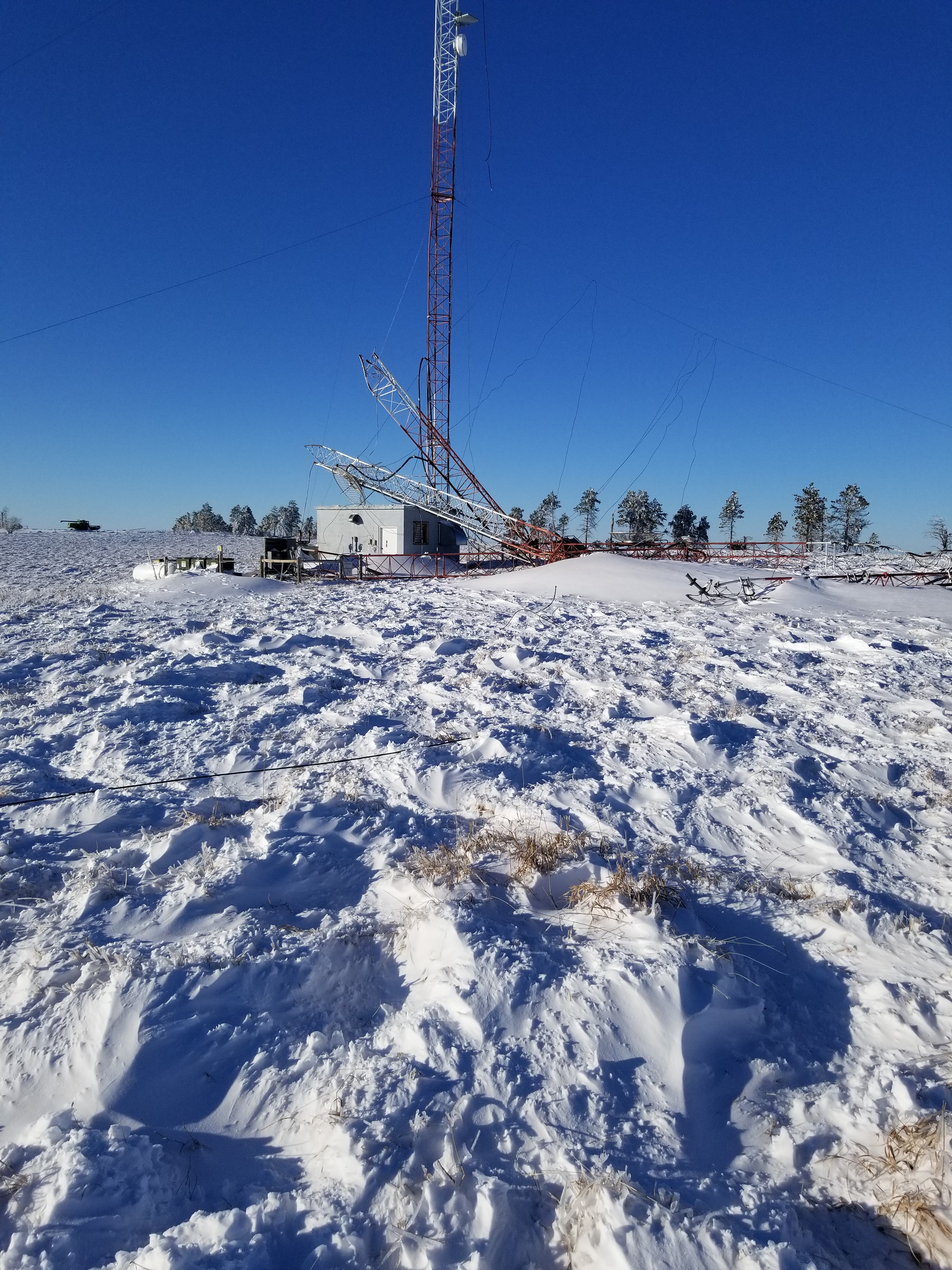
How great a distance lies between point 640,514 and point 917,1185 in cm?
8098

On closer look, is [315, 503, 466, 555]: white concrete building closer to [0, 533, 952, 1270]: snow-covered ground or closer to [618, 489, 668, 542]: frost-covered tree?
→ [0, 533, 952, 1270]: snow-covered ground

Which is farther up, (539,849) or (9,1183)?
(539,849)

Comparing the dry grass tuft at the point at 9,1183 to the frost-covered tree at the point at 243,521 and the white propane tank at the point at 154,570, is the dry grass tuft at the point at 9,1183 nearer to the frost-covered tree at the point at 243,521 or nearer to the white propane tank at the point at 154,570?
the white propane tank at the point at 154,570

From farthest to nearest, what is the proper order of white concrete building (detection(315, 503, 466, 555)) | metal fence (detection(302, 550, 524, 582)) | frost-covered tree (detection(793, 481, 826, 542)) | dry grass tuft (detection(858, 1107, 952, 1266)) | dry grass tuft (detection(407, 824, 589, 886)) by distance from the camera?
frost-covered tree (detection(793, 481, 826, 542)) → white concrete building (detection(315, 503, 466, 555)) → metal fence (detection(302, 550, 524, 582)) → dry grass tuft (detection(407, 824, 589, 886)) → dry grass tuft (detection(858, 1107, 952, 1266))

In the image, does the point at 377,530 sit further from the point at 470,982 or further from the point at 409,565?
the point at 470,982

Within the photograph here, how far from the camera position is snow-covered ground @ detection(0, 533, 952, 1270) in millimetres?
2137

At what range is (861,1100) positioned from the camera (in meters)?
2.60

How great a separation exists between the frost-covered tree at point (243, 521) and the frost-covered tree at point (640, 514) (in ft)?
195

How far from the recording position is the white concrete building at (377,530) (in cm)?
2880

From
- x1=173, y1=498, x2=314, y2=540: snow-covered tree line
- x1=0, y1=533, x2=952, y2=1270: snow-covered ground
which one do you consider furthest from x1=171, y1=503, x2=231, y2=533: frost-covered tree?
x1=0, y1=533, x2=952, y2=1270: snow-covered ground

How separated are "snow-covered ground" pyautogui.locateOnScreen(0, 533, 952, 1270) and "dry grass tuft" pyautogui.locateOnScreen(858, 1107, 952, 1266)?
0.03ft

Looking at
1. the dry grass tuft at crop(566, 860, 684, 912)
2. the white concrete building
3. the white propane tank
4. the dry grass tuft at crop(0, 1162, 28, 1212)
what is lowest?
the dry grass tuft at crop(0, 1162, 28, 1212)

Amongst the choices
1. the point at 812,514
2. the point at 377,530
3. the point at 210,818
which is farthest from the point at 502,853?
the point at 812,514

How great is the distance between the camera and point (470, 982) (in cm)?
312
